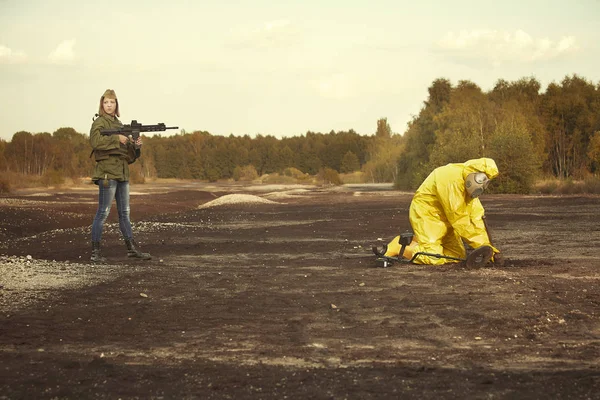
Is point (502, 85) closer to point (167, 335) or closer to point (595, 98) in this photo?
point (595, 98)

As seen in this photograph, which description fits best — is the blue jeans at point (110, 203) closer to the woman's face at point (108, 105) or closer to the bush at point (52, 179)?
the woman's face at point (108, 105)

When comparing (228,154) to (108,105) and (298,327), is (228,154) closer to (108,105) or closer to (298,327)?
(108,105)

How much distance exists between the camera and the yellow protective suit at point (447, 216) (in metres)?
10.1

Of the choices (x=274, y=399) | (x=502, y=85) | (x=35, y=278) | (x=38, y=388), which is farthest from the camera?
(x=502, y=85)

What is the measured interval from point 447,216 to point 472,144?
3652 centimetres

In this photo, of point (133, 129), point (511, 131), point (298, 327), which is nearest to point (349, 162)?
point (511, 131)

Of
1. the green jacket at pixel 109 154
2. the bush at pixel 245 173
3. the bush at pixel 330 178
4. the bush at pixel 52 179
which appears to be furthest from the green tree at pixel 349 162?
the green jacket at pixel 109 154

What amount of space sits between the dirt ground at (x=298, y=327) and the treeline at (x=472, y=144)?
106ft

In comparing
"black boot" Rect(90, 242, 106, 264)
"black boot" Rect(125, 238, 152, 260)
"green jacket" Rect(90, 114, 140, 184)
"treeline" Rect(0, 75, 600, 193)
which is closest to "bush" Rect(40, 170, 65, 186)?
"treeline" Rect(0, 75, 600, 193)

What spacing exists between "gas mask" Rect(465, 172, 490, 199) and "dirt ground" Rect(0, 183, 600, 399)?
3.60ft

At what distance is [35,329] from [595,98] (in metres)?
65.1

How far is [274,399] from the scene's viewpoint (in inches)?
169

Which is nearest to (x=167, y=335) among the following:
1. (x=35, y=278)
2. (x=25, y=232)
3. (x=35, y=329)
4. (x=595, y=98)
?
(x=35, y=329)

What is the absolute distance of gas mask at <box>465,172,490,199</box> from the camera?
394 inches
